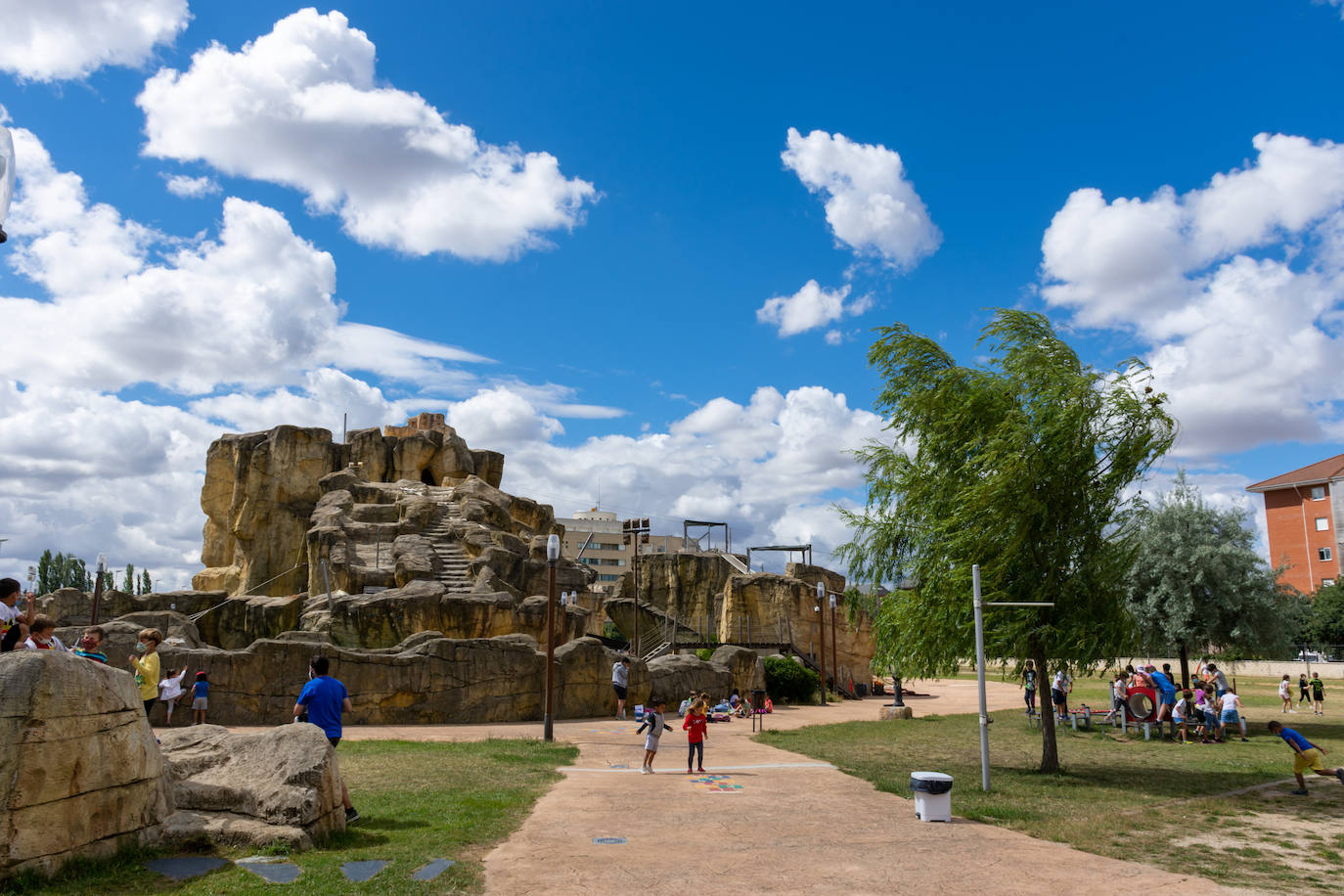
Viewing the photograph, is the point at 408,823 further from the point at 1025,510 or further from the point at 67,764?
the point at 1025,510

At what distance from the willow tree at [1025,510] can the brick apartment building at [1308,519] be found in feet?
210

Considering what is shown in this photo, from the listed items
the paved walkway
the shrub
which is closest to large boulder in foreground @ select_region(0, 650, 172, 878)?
the paved walkway

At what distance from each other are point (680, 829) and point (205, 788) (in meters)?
4.58

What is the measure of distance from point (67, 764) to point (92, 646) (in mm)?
4556

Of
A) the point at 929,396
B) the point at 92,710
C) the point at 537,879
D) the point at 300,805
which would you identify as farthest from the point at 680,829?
the point at 929,396

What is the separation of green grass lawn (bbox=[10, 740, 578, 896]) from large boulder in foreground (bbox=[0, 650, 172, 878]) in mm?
197

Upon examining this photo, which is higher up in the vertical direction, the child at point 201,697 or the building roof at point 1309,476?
the building roof at point 1309,476

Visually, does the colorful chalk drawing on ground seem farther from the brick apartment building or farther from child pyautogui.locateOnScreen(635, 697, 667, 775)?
the brick apartment building

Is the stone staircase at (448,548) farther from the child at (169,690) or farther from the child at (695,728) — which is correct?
the child at (695,728)

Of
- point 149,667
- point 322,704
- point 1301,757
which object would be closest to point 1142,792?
point 1301,757

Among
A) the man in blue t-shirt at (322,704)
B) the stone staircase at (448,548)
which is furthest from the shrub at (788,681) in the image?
the man in blue t-shirt at (322,704)

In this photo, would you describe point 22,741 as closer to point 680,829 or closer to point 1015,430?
point 680,829

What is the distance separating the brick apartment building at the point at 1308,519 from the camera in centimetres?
6638

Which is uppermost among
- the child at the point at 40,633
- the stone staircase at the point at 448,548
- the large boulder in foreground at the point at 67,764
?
the stone staircase at the point at 448,548
